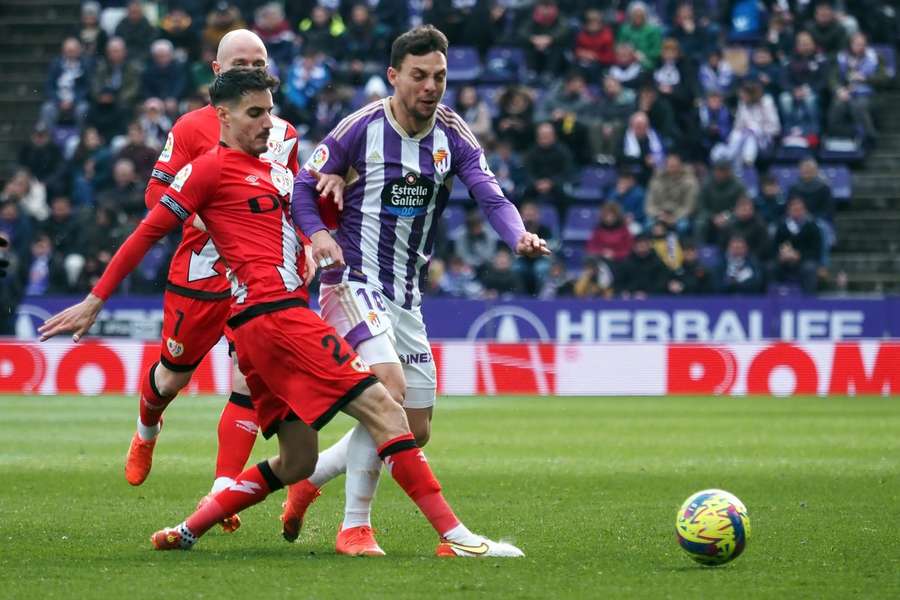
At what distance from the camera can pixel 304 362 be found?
22.7ft

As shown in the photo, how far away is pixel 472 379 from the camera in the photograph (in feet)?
65.3

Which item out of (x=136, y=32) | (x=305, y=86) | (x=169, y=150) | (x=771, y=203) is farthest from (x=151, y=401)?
(x=136, y=32)

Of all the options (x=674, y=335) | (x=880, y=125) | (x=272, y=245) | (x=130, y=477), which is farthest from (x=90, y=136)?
(x=272, y=245)

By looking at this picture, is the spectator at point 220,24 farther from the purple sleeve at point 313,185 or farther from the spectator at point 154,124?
the purple sleeve at point 313,185

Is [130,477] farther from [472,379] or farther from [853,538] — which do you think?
[472,379]

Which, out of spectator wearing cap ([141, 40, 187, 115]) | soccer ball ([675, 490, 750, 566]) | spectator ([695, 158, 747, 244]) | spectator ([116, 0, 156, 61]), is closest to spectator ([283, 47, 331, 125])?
spectator wearing cap ([141, 40, 187, 115])

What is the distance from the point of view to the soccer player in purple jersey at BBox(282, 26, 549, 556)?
7.47 metres

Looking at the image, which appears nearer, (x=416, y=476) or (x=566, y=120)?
(x=416, y=476)

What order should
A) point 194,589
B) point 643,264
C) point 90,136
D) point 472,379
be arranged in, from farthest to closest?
point 90,136 < point 643,264 < point 472,379 < point 194,589

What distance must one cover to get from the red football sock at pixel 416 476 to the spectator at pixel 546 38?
59.9 ft

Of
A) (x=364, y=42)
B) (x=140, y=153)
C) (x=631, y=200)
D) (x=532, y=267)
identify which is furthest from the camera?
(x=364, y=42)

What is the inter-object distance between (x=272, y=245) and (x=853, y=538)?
3.23 metres

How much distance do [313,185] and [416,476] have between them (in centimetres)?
153

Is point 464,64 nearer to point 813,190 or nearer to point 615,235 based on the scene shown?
point 615,235
